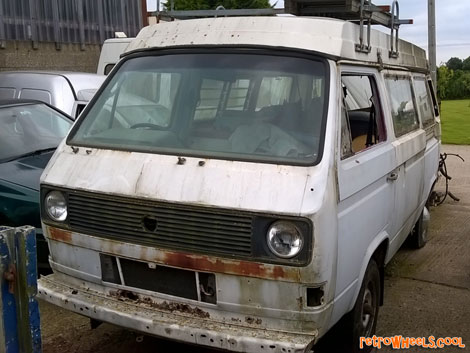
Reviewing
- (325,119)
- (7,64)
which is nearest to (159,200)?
(325,119)

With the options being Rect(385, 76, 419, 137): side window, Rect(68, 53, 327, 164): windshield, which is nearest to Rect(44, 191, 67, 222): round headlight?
Rect(68, 53, 327, 164): windshield

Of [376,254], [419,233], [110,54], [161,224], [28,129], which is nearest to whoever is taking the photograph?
[161,224]

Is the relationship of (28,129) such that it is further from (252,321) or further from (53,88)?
(252,321)

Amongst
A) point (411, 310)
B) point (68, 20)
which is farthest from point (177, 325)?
point (68, 20)

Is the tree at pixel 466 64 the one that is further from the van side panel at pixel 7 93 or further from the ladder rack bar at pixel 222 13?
the ladder rack bar at pixel 222 13

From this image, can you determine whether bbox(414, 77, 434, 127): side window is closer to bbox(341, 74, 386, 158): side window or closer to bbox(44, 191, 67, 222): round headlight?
bbox(341, 74, 386, 158): side window

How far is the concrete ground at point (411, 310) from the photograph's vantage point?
3.99m

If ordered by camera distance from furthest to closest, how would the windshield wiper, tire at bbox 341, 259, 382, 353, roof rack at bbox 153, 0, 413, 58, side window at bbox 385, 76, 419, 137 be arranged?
the windshield wiper, side window at bbox 385, 76, 419, 137, roof rack at bbox 153, 0, 413, 58, tire at bbox 341, 259, 382, 353

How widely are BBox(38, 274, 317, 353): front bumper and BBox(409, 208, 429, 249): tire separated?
12.2 feet

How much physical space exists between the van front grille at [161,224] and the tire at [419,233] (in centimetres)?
385

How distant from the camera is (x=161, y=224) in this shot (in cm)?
307

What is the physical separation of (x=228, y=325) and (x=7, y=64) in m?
12.1

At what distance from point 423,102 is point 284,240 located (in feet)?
12.4

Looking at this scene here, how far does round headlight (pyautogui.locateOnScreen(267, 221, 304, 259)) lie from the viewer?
2840 mm
